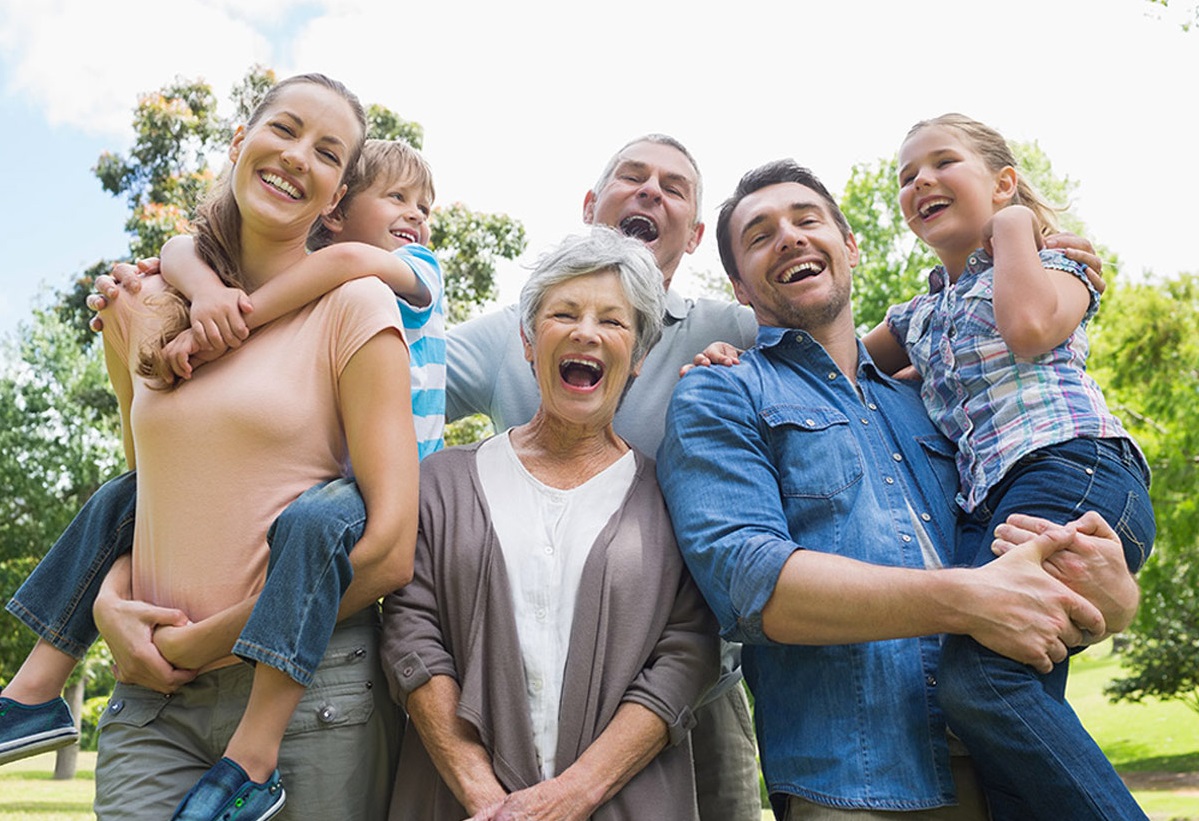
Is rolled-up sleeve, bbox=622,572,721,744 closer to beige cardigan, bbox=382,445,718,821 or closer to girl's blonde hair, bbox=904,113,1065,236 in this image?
beige cardigan, bbox=382,445,718,821

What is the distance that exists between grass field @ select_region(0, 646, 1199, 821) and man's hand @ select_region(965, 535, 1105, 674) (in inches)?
586

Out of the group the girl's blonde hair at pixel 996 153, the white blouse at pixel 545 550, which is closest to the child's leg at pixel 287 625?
the white blouse at pixel 545 550

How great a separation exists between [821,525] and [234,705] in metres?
1.58

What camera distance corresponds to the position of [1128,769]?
23406 millimetres

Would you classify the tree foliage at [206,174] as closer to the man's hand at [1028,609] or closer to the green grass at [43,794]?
the green grass at [43,794]

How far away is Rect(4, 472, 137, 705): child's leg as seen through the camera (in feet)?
9.23

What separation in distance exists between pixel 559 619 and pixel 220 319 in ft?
3.83

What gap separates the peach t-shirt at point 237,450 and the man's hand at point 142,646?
63 millimetres

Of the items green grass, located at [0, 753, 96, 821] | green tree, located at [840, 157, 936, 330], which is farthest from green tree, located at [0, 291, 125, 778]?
green tree, located at [840, 157, 936, 330]

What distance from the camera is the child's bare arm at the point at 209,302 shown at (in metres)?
2.67

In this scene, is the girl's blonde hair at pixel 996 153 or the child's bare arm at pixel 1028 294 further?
the girl's blonde hair at pixel 996 153

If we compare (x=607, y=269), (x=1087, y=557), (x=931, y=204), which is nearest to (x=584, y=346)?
(x=607, y=269)

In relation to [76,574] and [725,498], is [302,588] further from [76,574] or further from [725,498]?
[725,498]

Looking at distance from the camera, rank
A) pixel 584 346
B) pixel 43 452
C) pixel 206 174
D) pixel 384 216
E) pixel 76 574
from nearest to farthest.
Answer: pixel 76 574 < pixel 584 346 < pixel 384 216 < pixel 206 174 < pixel 43 452
